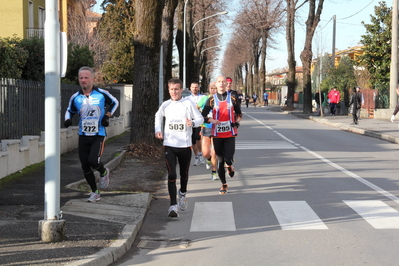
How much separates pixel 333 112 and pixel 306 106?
Result: 4.96 m

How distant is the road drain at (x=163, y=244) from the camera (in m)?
6.83

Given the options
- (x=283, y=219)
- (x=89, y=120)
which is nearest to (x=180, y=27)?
(x=89, y=120)

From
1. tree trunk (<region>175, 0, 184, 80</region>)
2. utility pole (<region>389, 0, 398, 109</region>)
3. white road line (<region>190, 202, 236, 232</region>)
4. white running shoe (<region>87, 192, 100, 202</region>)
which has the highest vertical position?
tree trunk (<region>175, 0, 184, 80</region>)

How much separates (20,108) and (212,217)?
6189 mm

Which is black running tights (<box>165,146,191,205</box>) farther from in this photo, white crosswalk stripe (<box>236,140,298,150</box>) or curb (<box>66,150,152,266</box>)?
white crosswalk stripe (<box>236,140,298,150</box>)

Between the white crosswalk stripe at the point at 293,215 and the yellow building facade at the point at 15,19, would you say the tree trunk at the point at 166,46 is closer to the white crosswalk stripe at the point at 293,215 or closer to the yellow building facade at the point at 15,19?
the yellow building facade at the point at 15,19

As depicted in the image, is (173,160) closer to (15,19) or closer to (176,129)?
(176,129)

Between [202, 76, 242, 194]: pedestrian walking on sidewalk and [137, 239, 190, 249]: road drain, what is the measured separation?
3140mm

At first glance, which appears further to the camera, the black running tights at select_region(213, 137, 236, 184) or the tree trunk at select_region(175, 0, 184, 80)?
the tree trunk at select_region(175, 0, 184, 80)

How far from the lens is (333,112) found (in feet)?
125

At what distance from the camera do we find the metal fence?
1173cm

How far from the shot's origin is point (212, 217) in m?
8.28

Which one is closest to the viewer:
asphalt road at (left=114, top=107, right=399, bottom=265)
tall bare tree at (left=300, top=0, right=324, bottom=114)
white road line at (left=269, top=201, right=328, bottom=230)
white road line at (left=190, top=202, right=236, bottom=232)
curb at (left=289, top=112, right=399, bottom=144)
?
asphalt road at (left=114, top=107, right=399, bottom=265)

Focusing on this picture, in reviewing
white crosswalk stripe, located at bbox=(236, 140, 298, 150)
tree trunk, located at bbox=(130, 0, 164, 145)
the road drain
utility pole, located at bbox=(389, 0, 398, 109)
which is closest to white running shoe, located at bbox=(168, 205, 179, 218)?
the road drain
